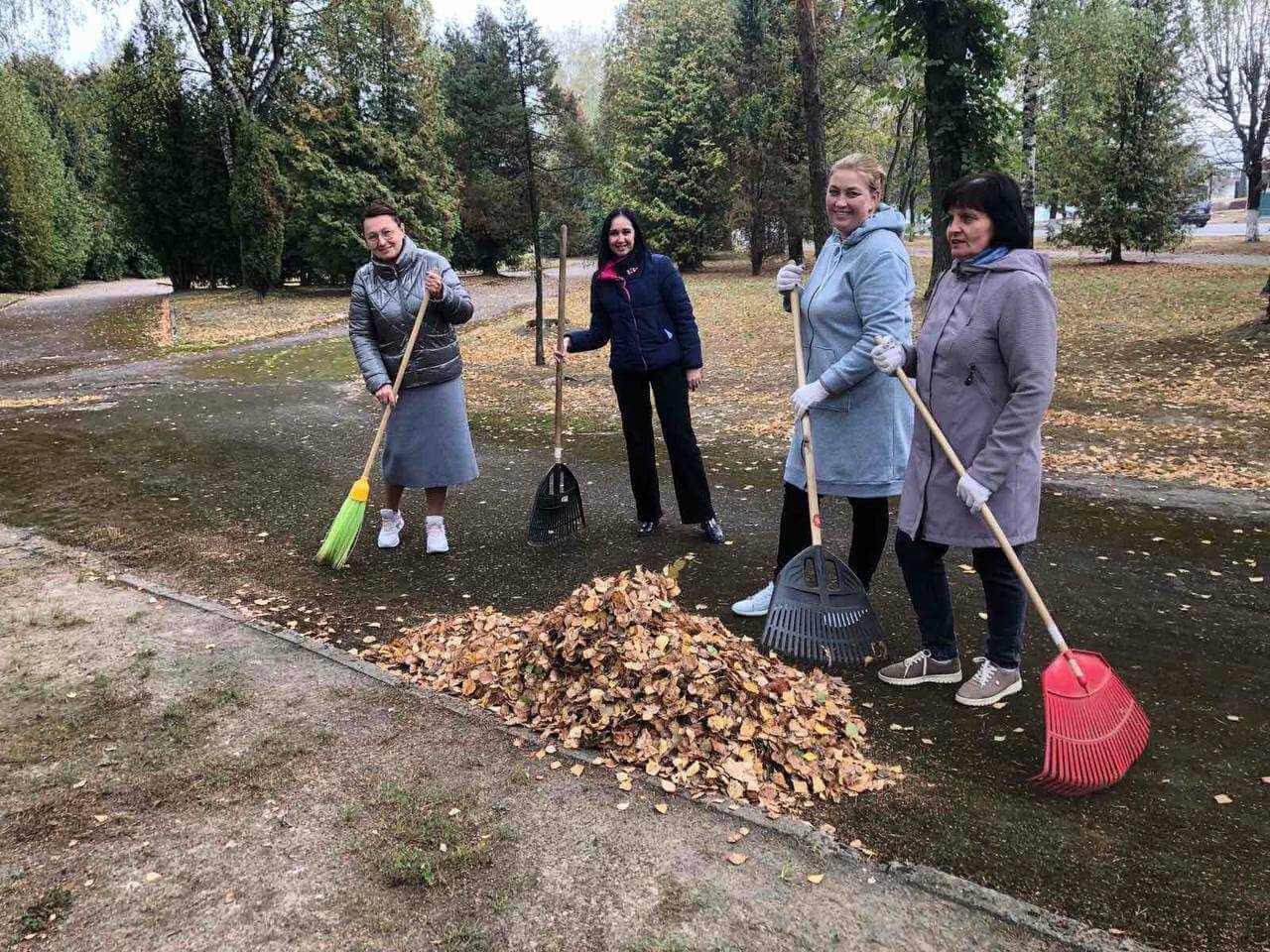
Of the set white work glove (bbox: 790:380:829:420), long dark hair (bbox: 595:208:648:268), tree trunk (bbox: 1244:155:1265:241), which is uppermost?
tree trunk (bbox: 1244:155:1265:241)

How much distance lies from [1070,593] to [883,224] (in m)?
2.26

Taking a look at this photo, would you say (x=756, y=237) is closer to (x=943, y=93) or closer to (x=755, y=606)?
(x=943, y=93)

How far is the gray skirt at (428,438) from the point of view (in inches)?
205

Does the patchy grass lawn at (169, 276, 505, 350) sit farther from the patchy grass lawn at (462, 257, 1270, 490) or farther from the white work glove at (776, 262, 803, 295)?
the white work glove at (776, 262, 803, 295)

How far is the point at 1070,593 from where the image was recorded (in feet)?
15.0

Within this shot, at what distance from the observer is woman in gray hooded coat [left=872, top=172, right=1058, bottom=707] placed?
299cm

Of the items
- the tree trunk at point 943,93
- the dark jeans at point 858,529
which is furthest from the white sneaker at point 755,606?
the tree trunk at point 943,93

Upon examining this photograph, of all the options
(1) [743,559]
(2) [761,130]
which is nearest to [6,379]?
(1) [743,559]

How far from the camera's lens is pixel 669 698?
10.5 ft

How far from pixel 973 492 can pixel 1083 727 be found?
2.76ft

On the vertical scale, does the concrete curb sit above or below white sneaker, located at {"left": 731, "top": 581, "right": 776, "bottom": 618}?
below

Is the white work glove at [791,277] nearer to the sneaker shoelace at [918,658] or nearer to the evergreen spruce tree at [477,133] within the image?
the sneaker shoelace at [918,658]

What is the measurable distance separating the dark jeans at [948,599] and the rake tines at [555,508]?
A: 2.51 m

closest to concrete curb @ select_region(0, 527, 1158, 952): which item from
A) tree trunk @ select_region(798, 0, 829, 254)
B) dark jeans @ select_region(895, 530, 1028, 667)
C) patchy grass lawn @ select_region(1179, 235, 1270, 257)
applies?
dark jeans @ select_region(895, 530, 1028, 667)
